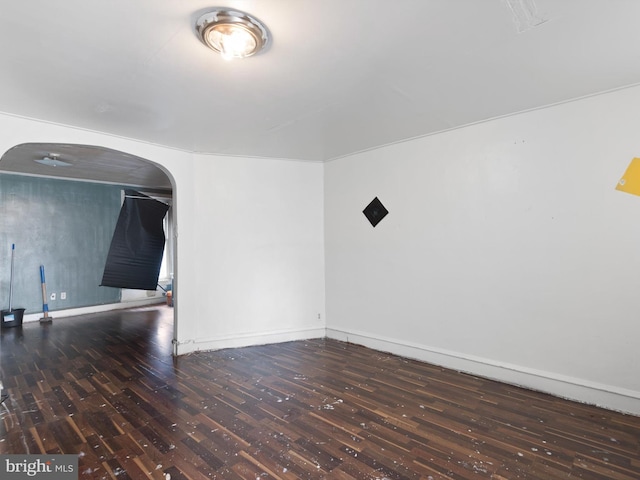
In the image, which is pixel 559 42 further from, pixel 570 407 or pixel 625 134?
pixel 570 407

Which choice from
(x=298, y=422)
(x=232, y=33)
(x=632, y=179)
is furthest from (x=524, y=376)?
(x=232, y=33)

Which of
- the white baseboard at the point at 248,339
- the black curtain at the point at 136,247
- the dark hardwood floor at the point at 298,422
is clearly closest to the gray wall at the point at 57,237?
the black curtain at the point at 136,247

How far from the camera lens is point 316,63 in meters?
1.97

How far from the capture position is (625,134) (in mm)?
2371

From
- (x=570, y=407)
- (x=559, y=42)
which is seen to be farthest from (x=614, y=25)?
(x=570, y=407)

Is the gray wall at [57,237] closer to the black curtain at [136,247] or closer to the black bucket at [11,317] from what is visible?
the black bucket at [11,317]

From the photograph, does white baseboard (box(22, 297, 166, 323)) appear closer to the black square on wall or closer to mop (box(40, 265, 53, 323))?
mop (box(40, 265, 53, 323))

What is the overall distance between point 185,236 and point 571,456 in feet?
12.4

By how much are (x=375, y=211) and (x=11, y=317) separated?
567 cm

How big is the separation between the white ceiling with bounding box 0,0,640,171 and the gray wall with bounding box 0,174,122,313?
143 inches

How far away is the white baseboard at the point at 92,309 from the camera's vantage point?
17.7 feet

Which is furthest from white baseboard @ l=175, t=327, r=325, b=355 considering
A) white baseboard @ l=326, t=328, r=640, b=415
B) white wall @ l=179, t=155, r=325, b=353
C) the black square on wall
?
the black square on wall

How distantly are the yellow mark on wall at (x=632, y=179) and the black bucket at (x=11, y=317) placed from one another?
293 inches

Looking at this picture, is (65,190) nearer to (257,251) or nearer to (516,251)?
(257,251)
